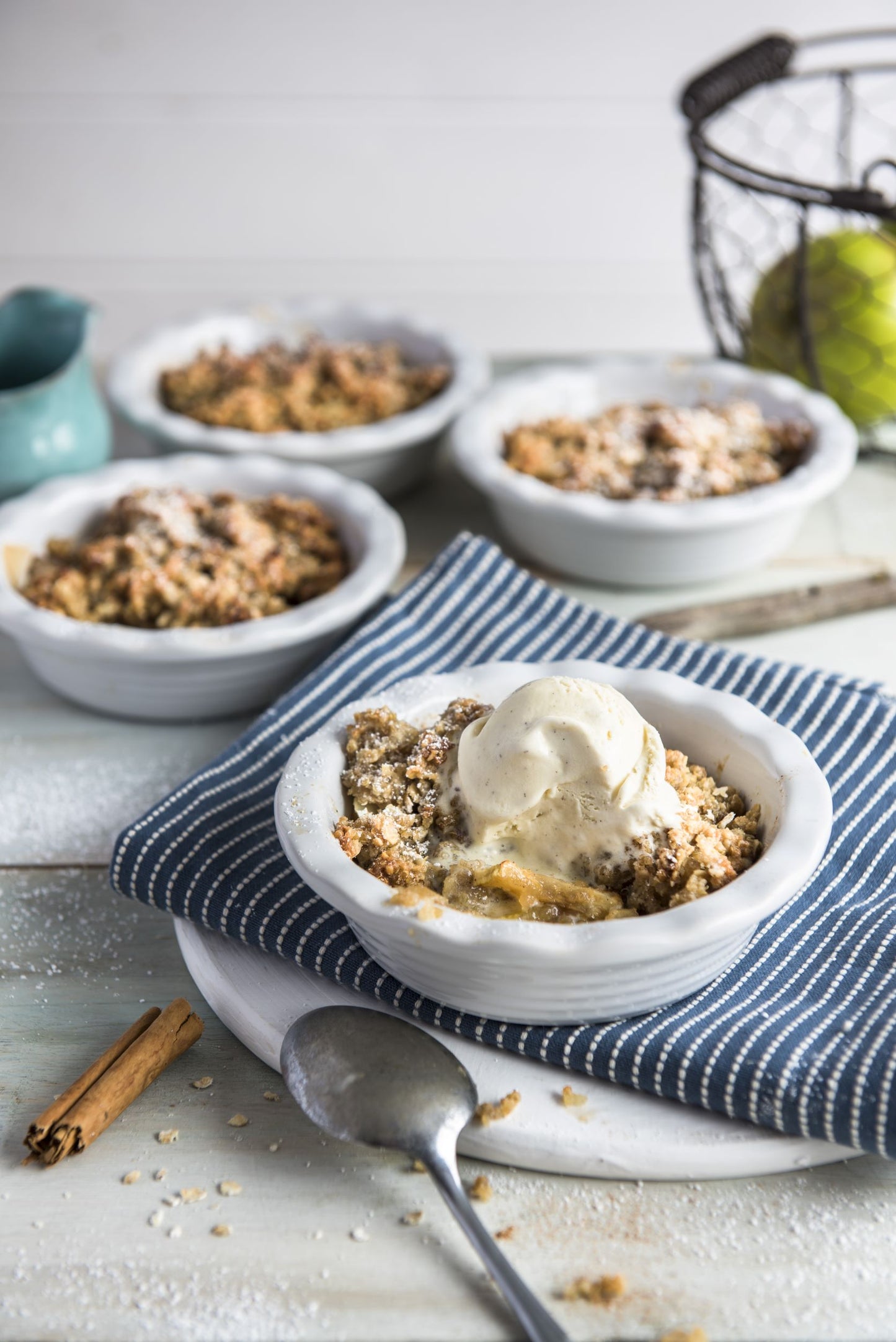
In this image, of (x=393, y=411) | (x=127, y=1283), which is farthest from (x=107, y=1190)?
(x=393, y=411)

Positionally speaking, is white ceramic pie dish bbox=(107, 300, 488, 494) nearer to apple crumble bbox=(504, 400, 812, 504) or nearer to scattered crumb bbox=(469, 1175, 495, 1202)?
apple crumble bbox=(504, 400, 812, 504)

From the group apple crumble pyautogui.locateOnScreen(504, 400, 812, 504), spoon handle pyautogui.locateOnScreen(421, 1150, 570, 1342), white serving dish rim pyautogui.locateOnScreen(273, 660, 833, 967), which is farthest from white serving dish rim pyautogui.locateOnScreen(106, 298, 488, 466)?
A: spoon handle pyautogui.locateOnScreen(421, 1150, 570, 1342)

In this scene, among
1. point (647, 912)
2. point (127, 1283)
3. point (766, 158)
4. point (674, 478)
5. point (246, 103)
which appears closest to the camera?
point (127, 1283)

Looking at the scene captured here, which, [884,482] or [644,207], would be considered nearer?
[884,482]

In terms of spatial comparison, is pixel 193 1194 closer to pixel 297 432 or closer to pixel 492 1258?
pixel 492 1258

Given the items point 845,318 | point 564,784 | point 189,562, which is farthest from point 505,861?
point 845,318

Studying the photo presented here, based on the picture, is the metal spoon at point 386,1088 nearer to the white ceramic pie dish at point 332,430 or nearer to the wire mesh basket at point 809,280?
the white ceramic pie dish at point 332,430

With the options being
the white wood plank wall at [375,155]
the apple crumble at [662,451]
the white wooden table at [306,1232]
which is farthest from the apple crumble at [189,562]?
the white wood plank wall at [375,155]

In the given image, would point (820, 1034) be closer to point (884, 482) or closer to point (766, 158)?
point (884, 482)
